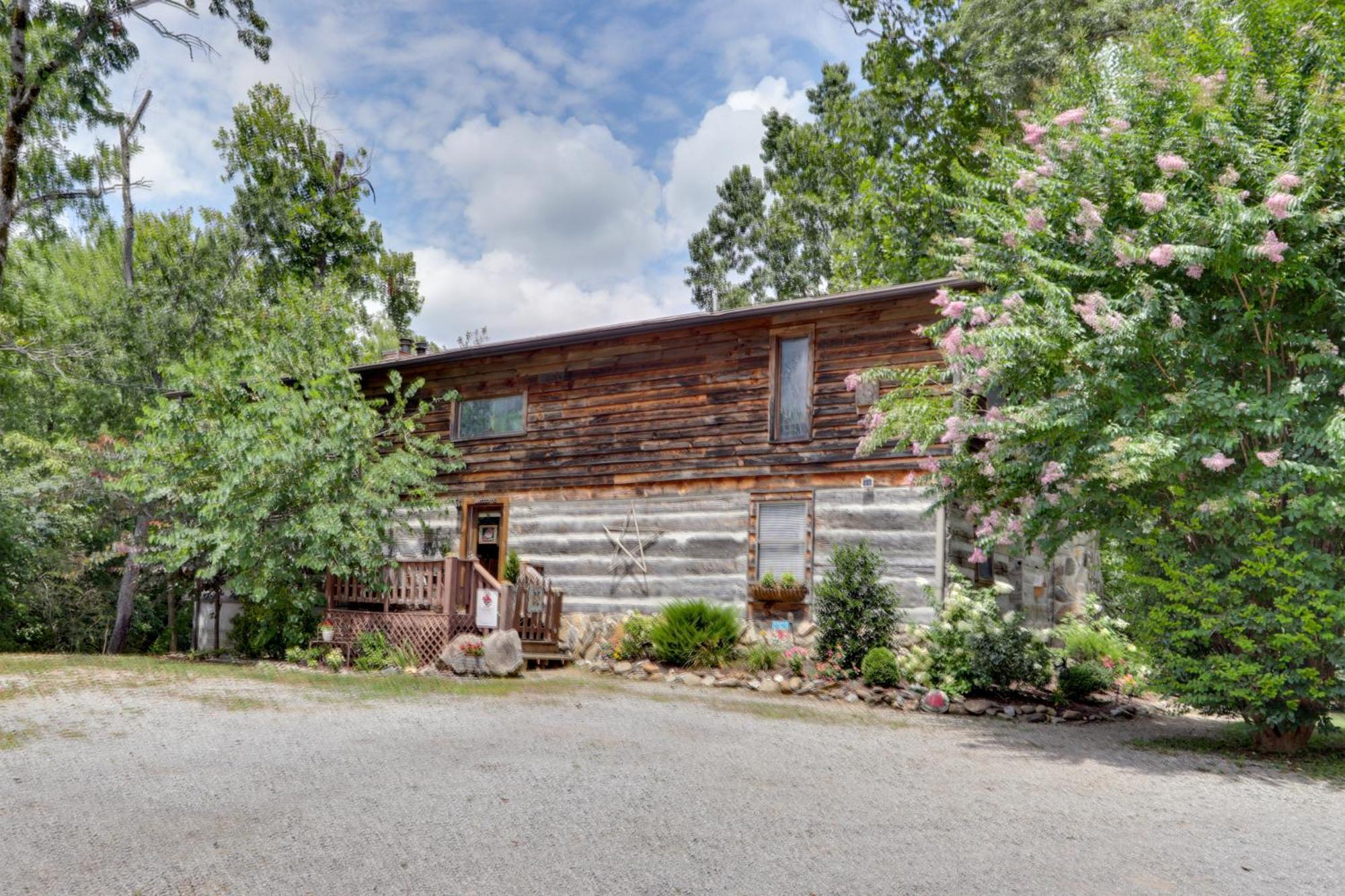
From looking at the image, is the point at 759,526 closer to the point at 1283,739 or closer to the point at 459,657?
the point at 459,657

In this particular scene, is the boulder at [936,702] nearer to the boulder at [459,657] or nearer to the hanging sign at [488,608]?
the boulder at [459,657]

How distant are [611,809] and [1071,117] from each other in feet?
27.5

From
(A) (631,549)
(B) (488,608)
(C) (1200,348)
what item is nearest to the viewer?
(C) (1200,348)

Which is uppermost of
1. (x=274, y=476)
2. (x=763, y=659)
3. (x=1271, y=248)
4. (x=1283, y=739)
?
(x=1271, y=248)

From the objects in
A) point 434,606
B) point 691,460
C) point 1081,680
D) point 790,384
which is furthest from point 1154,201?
point 434,606

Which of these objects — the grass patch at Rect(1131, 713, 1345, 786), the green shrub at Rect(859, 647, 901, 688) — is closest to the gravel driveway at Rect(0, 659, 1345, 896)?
the grass patch at Rect(1131, 713, 1345, 786)

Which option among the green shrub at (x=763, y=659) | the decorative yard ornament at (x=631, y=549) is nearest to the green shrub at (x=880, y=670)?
the green shrub at (x=763, y=659)

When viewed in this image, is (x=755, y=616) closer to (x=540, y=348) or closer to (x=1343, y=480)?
(x=540, y=348)

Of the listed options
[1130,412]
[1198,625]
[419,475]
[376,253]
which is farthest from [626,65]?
[376,253]

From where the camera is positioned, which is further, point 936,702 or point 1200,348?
point 936,702

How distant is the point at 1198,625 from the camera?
9.45 meters

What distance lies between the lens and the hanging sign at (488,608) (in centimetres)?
1491

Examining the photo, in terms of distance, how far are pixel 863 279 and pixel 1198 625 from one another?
74.9 feet

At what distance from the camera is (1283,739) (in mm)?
9734
